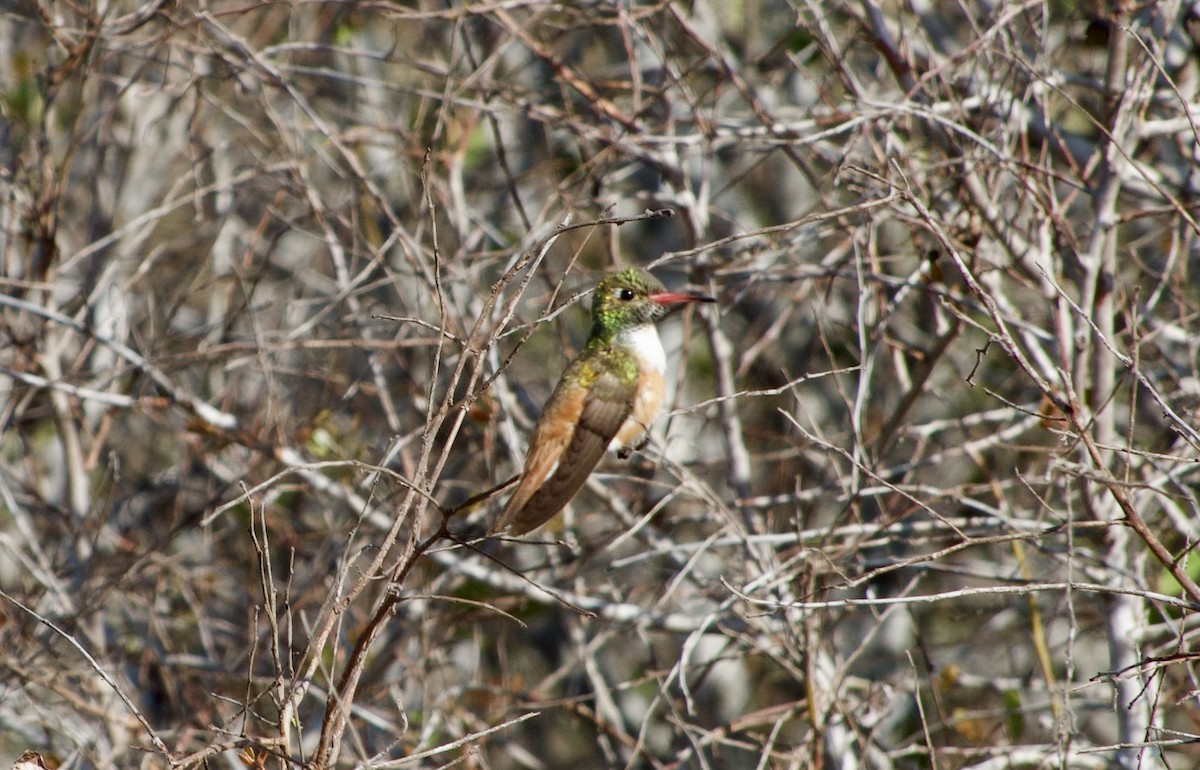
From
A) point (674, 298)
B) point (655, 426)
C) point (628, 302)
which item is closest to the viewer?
point (674, 298)

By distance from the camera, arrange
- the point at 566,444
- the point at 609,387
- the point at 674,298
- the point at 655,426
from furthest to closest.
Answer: the point at 655,426 → the point at 609,387 → the point at 674,298 → the point at 566,444

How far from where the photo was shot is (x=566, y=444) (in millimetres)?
4355

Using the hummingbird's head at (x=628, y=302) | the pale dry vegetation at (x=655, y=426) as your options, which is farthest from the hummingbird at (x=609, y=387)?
the pale dry vegetation at (x=655, y=426)

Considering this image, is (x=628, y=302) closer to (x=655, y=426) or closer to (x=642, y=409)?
(x=642, y=409)

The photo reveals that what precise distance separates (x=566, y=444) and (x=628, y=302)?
2.31 ft

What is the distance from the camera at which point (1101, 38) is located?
200 inches

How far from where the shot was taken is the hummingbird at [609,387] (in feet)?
14.0

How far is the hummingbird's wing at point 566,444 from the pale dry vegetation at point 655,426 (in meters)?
0.22

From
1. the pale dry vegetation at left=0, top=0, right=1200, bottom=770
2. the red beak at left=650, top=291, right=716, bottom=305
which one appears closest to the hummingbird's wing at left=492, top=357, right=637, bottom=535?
the pale dry vegetation at left=0, top=0, right=1200, bottom=770

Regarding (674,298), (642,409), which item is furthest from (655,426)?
(674,298)

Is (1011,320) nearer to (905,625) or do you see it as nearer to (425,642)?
(425,642)

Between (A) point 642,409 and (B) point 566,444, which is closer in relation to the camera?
(B) point 566,444

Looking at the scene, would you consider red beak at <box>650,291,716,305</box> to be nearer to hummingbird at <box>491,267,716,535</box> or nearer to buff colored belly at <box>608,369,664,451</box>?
hummingbird at <box>491,267,716,535</box>

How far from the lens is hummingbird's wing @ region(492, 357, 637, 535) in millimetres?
3803
